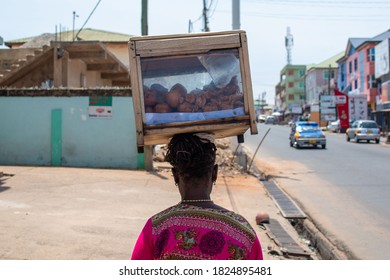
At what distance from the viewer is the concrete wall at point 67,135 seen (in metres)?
14.7

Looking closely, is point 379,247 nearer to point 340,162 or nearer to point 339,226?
point 339,226

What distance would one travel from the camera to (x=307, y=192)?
12.3 m

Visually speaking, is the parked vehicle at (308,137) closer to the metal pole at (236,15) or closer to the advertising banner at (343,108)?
the metal pole at (236,15)

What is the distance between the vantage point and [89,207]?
28.5ft

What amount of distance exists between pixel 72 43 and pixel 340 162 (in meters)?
11.5

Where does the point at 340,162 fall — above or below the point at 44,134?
below

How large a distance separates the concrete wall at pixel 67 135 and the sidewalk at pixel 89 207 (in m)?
0.80

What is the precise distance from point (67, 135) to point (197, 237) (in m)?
13.2

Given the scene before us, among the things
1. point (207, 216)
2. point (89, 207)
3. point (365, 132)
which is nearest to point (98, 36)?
point (365, 132)

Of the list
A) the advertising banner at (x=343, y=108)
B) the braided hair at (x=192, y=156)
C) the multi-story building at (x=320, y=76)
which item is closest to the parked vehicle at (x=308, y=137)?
the advertising banner at (x=343, y=108)

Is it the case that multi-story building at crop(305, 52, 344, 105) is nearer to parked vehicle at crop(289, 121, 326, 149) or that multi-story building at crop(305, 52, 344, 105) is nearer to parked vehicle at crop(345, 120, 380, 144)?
parked vehicle at crop(345, 120, 380, 144)

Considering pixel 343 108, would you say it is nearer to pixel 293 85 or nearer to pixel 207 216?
pixel 207 216
